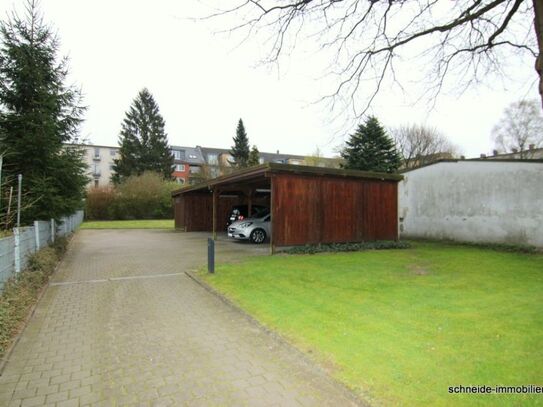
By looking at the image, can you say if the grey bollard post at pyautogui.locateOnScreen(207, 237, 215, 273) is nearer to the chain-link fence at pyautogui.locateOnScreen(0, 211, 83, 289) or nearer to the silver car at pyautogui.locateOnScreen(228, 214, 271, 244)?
the chain-link fence at pyautogui.locateOnScreen(0, 211, 83, 289)

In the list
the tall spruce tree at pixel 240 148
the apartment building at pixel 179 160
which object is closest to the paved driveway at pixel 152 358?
the tall spruce tree at pixel 240 148

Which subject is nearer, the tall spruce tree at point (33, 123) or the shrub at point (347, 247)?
the tall spruce tree at point (33, 123)

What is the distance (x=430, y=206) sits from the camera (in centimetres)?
1706

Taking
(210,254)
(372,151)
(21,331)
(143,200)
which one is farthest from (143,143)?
(21,331)

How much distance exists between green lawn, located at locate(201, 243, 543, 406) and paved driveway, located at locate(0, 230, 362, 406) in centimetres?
44

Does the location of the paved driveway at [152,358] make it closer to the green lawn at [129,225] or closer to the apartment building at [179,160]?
the green lawn at [129,225]

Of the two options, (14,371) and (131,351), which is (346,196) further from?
(14,371)

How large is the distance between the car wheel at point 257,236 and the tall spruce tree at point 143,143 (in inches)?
1477

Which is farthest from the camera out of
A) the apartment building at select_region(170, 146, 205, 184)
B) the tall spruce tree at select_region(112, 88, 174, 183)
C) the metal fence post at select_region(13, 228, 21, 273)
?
the apartment building at select_region(170, 146, 205, 184)

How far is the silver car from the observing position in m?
15.8

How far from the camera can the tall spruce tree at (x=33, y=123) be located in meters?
10.3

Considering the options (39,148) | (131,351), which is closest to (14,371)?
(131,351)

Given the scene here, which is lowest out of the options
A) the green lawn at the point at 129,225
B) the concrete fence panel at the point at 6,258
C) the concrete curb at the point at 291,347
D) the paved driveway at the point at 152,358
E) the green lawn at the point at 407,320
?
the paved driveway at the point at 152,358

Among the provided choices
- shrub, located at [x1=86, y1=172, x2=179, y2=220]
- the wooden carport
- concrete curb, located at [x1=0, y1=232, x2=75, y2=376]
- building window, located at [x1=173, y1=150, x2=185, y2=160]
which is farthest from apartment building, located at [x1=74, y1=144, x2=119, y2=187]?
concrete curb, located at [x1=0, y1=232, x2=75, y2=376]
